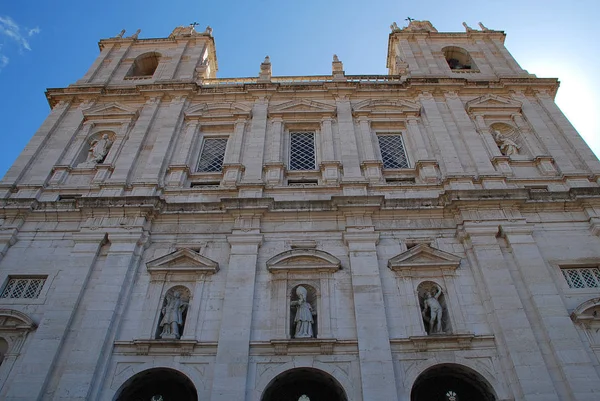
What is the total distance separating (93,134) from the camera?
19.9 metres

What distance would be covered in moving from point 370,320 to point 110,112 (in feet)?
47.4

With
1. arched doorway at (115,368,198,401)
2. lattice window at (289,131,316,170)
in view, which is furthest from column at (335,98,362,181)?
arched doorway at (115,368,198,401)

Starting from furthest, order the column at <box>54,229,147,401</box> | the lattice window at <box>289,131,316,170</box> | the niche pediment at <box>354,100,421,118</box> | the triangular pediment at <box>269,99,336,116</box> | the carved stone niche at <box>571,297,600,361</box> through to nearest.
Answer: the triangular pediment at <box>269,99,336,116</box>, the niche pediment at <box>354,100,421,118</box>, the lattice window at <box>289,131,316,170</box>, the carved stone niche at <box>571,297,600,361</box>, the column at <box>54,229,147,401</box>

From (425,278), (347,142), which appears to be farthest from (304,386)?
(347,142)

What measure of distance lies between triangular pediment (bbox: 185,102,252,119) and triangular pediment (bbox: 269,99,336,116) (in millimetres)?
1163

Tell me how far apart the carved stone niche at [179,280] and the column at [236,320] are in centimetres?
79

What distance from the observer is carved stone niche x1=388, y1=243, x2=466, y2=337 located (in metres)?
12.8

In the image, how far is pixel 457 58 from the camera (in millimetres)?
25750

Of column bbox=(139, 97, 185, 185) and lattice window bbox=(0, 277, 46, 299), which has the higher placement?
column bbox=(139, 97, 185, 185)

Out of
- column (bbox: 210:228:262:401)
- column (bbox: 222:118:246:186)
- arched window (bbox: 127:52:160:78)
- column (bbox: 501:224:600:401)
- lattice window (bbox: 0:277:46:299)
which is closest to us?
column (bbox: 501:224:600:401)

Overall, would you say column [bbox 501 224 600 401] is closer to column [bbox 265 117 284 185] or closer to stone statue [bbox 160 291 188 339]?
column [bbox 265 117 284 185]

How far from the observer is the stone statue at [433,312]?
1268cm

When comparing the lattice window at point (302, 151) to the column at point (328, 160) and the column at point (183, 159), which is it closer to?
the column at point (328, 160)

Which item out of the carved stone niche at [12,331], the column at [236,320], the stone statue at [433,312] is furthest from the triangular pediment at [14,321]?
the stone statue at [433,312]
